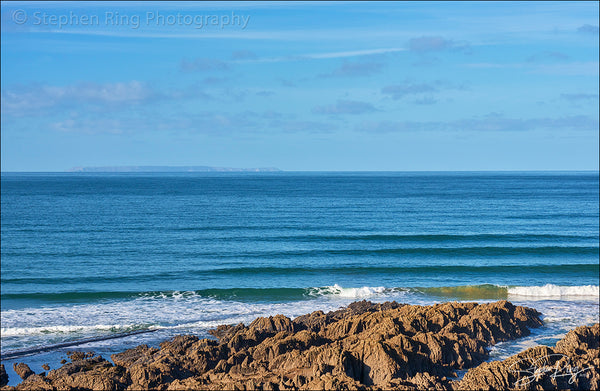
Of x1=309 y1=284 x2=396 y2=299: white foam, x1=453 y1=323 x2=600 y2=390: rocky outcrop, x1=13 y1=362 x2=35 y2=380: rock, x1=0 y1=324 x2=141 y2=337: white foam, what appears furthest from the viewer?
x1=309 y1=284 x2=396 y2=299: white foam

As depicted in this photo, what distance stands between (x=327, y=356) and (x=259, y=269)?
24.4m

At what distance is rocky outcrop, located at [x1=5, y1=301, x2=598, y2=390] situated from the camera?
1310 centimetres

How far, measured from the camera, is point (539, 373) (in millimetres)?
13312

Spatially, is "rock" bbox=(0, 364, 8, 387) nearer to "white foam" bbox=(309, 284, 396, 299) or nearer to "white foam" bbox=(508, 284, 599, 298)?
"white foam" bbox=(309, 284, 396, 299)

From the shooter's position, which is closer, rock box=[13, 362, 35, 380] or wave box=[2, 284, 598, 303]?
rock box=[13, 362, 35, 380]

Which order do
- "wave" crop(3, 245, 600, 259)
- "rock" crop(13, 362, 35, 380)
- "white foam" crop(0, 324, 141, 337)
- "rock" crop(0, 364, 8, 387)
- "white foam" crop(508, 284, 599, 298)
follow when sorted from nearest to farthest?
"rock" crop(0, 364, 8, 387)
"rock" crop(13, 362, 35, 380)
"white foam" crop(0, 324, 141, 337)
"white foam" crop(508, 284, 599, 298)
"wave" crop(3, 245, 600, 259)

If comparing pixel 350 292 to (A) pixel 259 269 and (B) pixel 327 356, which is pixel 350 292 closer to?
(A) pixel 259 269

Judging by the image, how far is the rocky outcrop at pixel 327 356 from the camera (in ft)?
43.0

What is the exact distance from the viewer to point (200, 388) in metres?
→ 12.5

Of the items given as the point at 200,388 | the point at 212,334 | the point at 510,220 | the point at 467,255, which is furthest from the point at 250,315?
the point at 510,220
